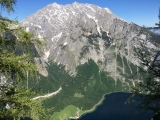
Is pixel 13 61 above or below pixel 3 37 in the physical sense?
below

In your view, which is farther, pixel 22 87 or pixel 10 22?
pixel 22 87

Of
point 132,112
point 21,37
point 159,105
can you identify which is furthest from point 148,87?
point 132,112

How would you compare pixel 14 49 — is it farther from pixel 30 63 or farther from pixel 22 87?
pixel 22 87

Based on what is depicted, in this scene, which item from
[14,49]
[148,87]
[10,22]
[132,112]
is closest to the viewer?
[10,22]

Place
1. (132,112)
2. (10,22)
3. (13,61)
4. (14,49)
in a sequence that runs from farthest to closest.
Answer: (132,112), (14,49), (10,22), (13,61)

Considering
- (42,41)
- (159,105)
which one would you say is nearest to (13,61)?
(42,41)

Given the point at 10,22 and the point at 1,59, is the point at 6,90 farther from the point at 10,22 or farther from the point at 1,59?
the point at 10,22

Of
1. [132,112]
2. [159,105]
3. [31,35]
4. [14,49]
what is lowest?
[132,112]
